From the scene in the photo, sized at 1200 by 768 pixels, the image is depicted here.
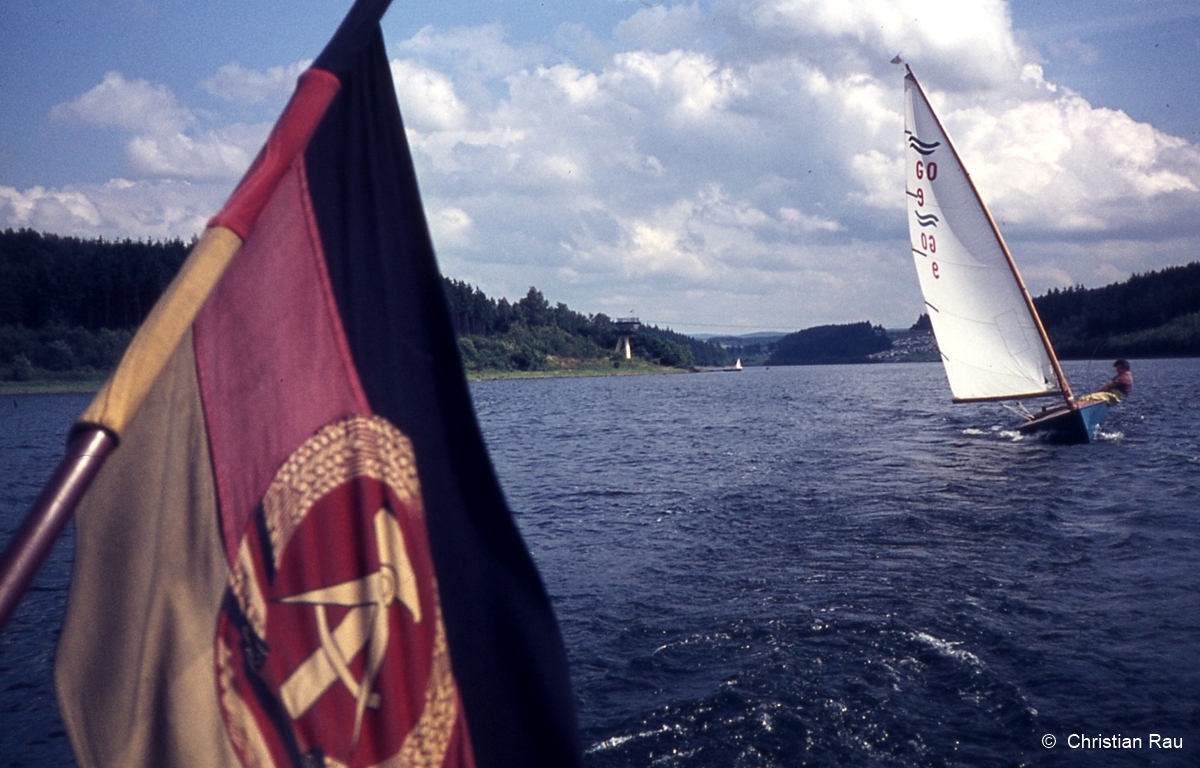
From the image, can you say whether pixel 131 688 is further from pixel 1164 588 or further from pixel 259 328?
pixel 1164 588

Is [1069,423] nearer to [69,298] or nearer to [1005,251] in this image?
[1005,251]

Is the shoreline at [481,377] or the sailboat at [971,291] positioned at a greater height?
the sailboat at [971,291]

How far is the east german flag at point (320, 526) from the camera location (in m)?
2.43

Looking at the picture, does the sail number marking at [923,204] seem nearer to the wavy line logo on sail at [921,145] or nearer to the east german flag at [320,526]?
the wavy line logo on sail at [921,145]

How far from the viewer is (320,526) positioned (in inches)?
106

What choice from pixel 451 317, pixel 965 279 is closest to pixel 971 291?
pixel 965 279

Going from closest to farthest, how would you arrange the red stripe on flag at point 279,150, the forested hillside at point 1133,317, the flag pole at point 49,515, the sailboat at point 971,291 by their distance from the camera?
the flag pole at point 49,515
the red stripe on flag at point 279,150
the sailboat at point 971,291
the forested hillside at point 1133,317

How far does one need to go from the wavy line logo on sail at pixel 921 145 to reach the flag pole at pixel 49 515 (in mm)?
28925

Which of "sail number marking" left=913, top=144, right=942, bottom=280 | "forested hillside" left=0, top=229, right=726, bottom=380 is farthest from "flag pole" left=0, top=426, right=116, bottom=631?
"forested hillside" left=0, top=229, right=726, bottom=380

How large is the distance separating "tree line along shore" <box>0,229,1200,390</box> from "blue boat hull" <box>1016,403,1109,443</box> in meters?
18.8

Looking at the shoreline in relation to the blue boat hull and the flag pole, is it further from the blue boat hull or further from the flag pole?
the blue boat hull

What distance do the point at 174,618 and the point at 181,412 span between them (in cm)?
62

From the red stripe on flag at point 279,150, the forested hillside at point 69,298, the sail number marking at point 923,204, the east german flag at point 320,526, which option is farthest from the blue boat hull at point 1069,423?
the forested hillside at point 69,298

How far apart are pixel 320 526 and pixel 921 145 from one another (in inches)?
1129
